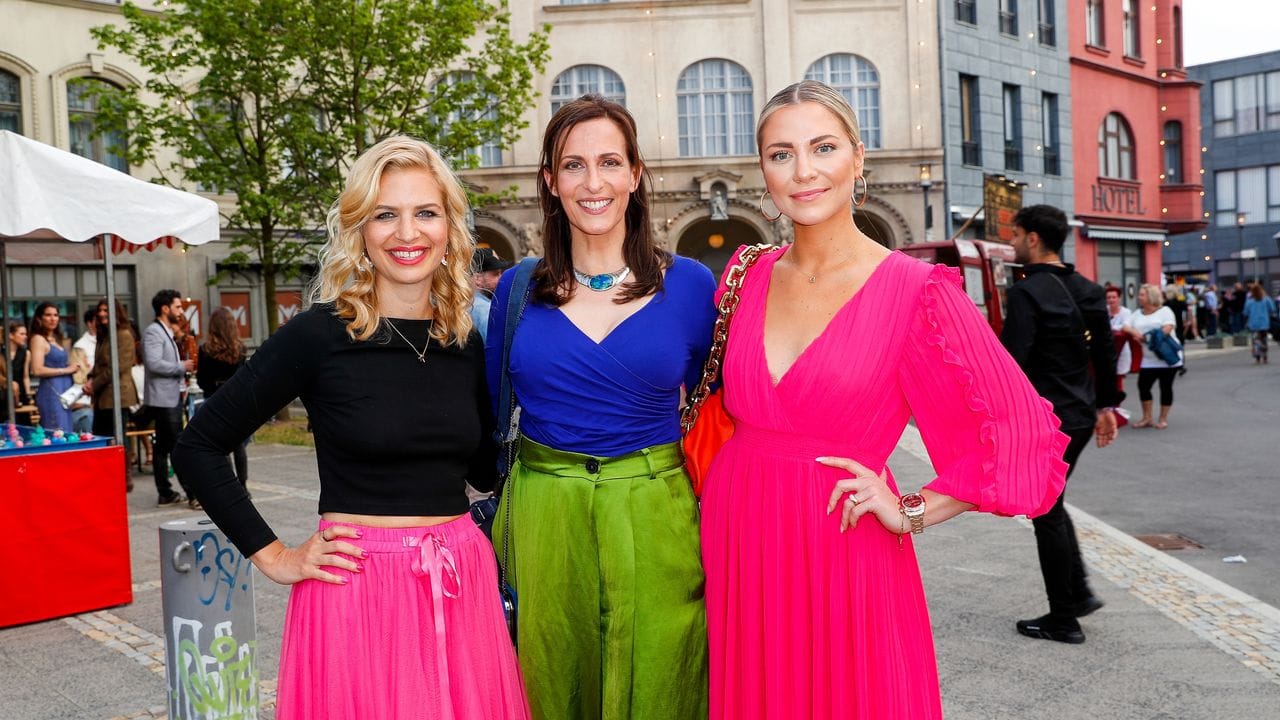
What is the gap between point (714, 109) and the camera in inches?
996

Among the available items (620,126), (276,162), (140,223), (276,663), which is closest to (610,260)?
(620,126)

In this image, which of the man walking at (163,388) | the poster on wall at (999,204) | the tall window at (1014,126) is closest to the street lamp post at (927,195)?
the poster on wall at (999,204)

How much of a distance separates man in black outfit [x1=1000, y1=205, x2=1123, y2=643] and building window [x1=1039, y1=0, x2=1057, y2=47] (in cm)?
2574

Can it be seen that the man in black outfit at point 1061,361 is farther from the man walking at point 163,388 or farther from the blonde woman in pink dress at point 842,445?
the man walking at point 163,388

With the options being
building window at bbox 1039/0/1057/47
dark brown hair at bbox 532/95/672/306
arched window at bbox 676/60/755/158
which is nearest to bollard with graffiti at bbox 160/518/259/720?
dark brown hair at bbox 532/95/672/306

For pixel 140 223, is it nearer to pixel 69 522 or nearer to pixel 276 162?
pixel 69 522

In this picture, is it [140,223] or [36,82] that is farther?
[36,82]

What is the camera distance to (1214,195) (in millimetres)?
47438

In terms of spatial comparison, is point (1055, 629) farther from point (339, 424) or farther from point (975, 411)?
point (339, 424)

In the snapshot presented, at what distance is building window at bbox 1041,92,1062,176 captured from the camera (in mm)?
28453

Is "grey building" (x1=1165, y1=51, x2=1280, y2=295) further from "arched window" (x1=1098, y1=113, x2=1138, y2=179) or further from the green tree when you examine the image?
the green tree

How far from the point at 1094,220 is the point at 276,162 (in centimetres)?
2251

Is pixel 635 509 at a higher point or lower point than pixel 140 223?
lower

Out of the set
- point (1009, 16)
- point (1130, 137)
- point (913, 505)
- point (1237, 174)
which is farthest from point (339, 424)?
point (1237, 174)
